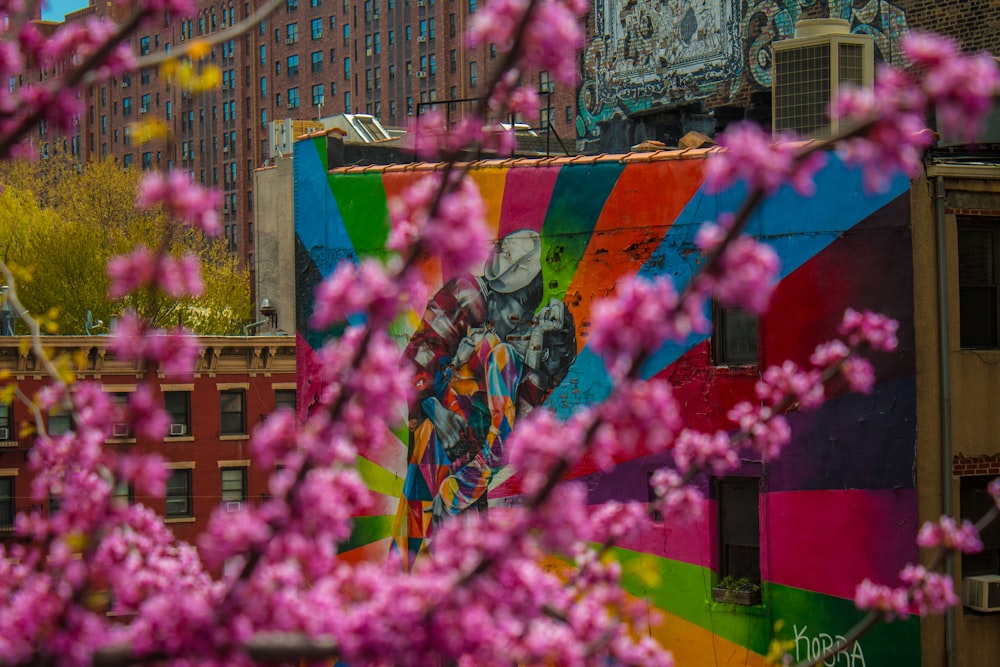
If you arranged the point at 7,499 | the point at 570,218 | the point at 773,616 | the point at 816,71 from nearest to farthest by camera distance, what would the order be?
the point at 773,616, the point at 570,218, the point at 816,71, the point at 7,499

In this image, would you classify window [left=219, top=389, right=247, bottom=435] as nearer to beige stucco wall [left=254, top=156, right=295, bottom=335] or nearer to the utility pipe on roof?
beige stucco wall [left=254, top=156, right=295, bottom=335]

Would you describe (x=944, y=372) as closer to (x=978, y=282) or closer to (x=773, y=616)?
(x=978, y=282)

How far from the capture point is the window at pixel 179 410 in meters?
58.1

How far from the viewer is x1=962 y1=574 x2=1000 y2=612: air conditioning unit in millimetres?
16922

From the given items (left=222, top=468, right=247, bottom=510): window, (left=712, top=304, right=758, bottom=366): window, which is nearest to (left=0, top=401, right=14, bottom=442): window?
(left=222, top=468, right=247, bottom=510): window

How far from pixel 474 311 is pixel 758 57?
30.0 feet

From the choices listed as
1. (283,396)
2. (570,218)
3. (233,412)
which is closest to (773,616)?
(570,218)

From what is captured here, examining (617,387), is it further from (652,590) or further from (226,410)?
(226,410)

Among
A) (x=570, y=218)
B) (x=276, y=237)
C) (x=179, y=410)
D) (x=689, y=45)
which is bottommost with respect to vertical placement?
(x=179, y=410)

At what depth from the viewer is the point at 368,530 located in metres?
21.5

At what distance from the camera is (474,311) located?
20703mm

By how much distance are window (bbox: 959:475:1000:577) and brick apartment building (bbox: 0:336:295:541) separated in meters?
41.2

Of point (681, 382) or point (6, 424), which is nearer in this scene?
point (681, 382)

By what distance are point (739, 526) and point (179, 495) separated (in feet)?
141
